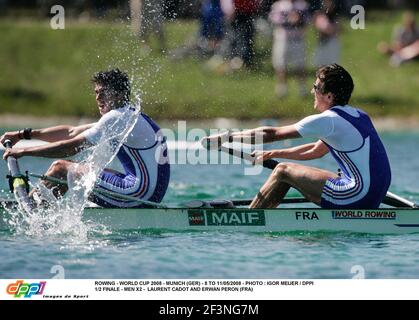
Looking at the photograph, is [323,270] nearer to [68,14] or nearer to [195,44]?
[195,44]

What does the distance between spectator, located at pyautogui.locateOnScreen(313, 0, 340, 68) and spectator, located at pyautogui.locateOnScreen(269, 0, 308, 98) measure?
1.28ft

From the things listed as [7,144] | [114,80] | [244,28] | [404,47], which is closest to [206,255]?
[114,80]

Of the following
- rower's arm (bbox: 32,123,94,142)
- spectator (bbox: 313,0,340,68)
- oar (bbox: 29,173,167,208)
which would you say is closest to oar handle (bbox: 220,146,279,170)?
oar (bbox: 29,173,167,208)

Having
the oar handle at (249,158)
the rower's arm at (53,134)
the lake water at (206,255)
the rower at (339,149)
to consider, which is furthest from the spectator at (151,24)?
the lake water at (206,255)

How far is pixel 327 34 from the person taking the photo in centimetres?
2531

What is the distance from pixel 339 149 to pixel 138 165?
2.23m

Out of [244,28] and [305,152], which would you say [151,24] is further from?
[305,152]

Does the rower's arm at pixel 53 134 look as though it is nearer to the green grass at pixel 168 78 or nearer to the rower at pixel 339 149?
the rower at pixel 339 149

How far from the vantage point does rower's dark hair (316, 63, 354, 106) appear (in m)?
12.1

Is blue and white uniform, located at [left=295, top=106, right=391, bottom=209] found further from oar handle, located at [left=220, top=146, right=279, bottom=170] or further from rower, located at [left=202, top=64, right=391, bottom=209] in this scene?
oar handle, located at [left=220, top=146, right=279, bottom=170]

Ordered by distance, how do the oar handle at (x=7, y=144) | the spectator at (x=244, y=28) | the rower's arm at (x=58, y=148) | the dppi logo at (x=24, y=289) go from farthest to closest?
the spectator at (x=244, y=28), the oar handle at (x=7, y=144), the rower's arm at (x=58, y=148), the dppi logo at (x=24, y=289)

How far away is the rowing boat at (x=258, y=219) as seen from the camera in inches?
484

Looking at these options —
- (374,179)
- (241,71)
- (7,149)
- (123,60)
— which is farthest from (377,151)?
(241,71)

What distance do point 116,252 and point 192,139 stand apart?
10.2 m
